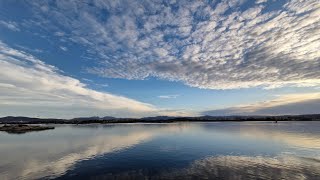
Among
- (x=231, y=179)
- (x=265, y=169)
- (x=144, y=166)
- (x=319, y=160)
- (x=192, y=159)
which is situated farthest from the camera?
(x=192, y=159)

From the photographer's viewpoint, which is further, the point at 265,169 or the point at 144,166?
the point at 144,166

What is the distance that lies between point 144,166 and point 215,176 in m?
13.8

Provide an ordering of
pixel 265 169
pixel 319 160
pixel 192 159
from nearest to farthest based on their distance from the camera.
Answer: pixel 265 169, pixel 319 160, pixel 192 159

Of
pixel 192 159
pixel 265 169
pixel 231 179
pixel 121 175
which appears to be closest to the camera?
pixel 231 179

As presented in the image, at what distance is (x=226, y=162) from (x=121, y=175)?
68.5 feet

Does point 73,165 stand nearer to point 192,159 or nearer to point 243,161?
point 192,159

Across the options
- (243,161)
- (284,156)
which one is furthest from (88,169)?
(284,156)

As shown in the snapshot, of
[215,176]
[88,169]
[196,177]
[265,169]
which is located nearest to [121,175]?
[88,169]

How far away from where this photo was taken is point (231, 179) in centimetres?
3497

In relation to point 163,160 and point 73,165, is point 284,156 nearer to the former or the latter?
point 163,160

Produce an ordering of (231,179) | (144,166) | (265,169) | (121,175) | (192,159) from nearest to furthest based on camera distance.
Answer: (231,179), (121,175), (265,169), (144,166), (192,159)

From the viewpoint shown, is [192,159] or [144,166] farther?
[192,159]

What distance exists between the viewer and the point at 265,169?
1619 inches

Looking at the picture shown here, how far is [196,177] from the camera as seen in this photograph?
36.2m
